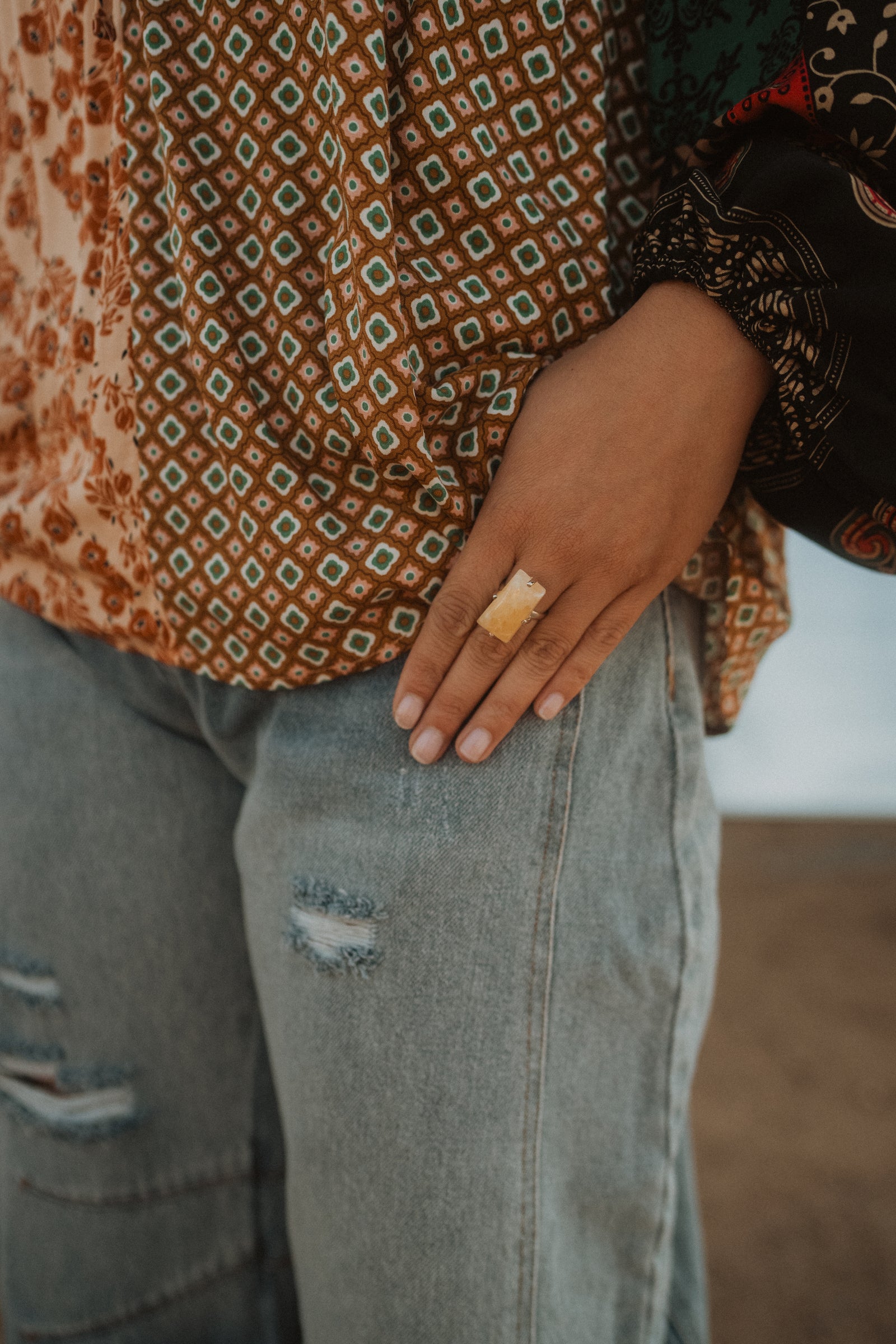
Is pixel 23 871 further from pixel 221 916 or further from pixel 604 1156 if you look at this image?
pixel 604 1156

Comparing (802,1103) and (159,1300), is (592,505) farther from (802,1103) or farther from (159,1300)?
(802,1103)

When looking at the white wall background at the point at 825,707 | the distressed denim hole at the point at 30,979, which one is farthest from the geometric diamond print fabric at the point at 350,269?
the white wall background at the point at 825,707

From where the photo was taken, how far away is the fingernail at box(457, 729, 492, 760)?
0.52 metres

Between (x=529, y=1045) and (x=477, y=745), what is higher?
(x=477, y=745)

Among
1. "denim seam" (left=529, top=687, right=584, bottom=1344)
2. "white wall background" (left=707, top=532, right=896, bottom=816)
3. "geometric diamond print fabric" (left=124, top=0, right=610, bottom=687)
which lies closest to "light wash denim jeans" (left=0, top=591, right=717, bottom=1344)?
"denim seam" (left=529, top=687, right=584, bottom=1344)

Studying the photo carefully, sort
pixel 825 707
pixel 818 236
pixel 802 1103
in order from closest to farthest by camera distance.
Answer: pixel 818 236, pixel 802 1103, pixel 825 707

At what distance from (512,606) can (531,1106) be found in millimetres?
312

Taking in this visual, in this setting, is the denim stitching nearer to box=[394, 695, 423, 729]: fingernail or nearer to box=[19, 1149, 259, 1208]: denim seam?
box=[394, 695, 423, 729]: fingernail

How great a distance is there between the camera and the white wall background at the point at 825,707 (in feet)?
7.97

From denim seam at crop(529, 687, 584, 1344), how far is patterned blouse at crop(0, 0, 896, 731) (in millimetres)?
128

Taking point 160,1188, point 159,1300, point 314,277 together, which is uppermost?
point 314,277

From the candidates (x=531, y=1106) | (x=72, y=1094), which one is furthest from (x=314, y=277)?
(x=72, y=1094)

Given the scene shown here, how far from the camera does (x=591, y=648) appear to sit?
1.69ft

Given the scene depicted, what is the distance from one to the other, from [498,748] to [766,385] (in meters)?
0.27
